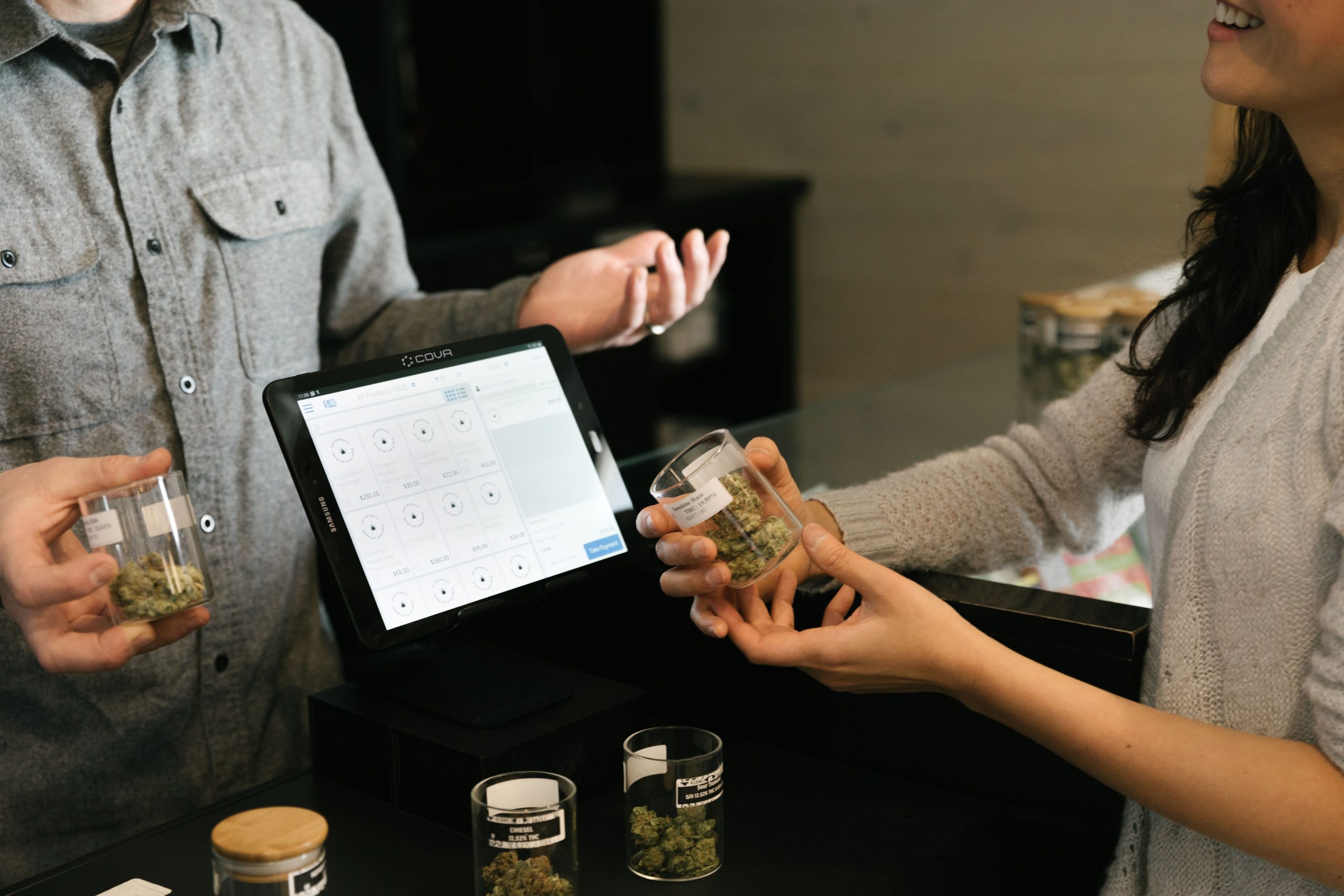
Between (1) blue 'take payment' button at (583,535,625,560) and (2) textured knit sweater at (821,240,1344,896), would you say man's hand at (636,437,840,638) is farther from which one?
(2) textured knit sweater at (821,240,1344,896)

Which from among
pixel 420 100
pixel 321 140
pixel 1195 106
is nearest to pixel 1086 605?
pixel 321 140

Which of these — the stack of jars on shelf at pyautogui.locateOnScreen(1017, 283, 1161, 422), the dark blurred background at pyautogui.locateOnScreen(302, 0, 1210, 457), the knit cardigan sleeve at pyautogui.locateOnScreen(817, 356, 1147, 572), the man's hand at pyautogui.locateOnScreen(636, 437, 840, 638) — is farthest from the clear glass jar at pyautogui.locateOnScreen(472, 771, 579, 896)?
the dark blurred background at pyautogui.locateOnScreen(302, 0, 1210, 457)

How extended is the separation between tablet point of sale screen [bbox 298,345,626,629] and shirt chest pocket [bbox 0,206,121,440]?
1.36ft

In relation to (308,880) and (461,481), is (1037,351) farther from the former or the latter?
(308,880)

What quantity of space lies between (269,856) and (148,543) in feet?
0.97

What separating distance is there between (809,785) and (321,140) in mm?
943

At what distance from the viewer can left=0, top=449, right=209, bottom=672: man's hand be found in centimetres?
94

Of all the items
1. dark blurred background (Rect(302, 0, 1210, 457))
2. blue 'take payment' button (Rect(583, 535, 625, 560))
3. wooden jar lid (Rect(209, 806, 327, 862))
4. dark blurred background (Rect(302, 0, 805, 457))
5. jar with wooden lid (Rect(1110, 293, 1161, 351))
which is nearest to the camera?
wooden jar lid (Rect(209, 806, 327, 862))

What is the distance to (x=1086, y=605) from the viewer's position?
111cm

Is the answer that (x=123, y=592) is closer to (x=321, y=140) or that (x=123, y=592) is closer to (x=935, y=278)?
(x=321, y=140)

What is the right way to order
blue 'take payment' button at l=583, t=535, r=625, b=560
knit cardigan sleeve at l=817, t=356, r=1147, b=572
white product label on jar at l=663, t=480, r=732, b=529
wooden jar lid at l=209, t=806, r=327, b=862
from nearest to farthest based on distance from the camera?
wooden jar lid at l=209, t=806, r=327, b=862 < white product label on jar at l=663, t=480, r=732, b=529 < blue 'take payment' button at l=583, t=535, r=625, b=560 < knit cardigan sleeve at l=817, t=356, r=1147, b=572

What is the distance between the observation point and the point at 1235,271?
45.9 inches

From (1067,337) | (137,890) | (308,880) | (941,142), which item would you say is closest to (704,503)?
(308,880)

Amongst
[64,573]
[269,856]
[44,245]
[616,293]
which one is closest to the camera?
[269,856]
